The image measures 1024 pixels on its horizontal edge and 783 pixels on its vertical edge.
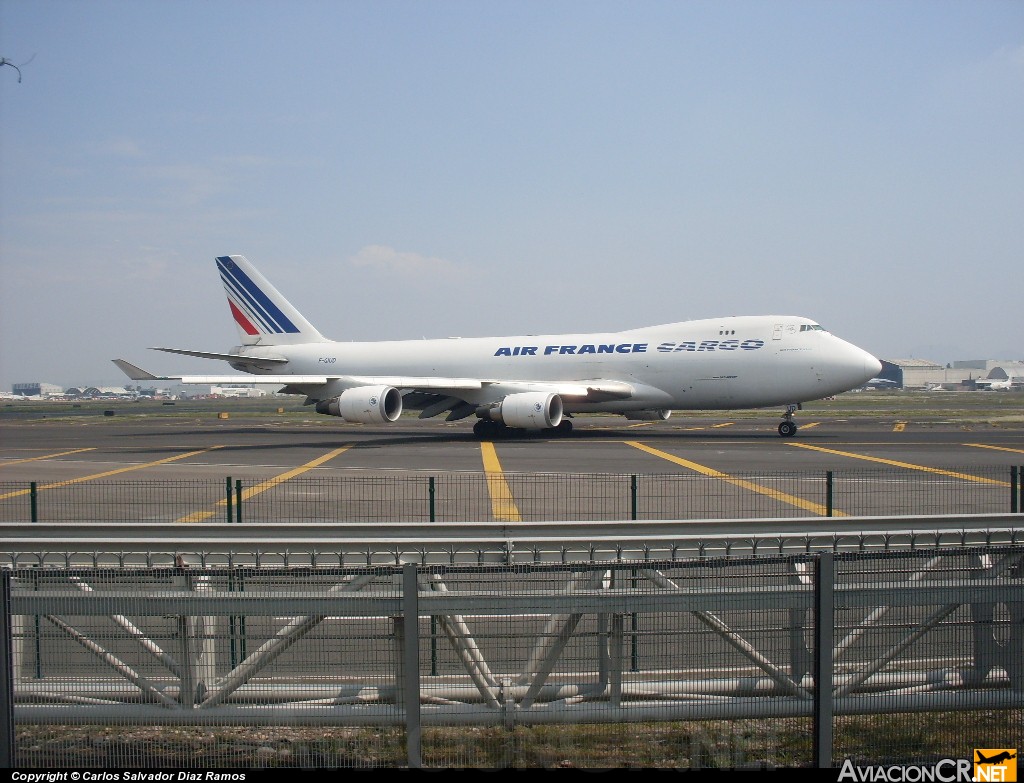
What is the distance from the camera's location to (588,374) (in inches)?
1443

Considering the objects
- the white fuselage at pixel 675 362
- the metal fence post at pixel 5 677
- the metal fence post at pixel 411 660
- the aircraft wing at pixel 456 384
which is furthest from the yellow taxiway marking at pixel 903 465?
the metal fence post at pixel 5 677

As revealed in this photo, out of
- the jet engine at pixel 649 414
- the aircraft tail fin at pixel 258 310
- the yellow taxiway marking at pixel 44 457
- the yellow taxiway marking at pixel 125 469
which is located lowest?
the yellow taxiway marking at pixel 44 457

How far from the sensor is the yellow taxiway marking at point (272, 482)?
49.3 feet

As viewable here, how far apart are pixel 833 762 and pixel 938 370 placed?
196 meters

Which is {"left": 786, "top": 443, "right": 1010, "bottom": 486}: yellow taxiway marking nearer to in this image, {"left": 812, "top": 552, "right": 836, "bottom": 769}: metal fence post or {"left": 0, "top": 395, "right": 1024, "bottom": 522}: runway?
{"left": 0, "top": 395, "right": 1024, "bottom": 522}: runway

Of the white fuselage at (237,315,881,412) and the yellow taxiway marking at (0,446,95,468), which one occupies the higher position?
the white fuselage at (237,315,881,412)

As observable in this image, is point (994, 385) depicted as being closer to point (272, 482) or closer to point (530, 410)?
point (530, 410)

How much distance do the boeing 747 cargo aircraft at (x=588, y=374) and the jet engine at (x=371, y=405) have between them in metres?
0.05

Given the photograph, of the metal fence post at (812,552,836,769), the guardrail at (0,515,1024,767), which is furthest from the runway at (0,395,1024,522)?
the metal fence post at (812,552,836,769)

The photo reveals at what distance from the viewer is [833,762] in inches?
204

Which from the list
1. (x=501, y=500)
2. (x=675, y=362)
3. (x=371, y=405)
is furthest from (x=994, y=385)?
(x=501, y=500)

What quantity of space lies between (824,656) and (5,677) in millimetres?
4403

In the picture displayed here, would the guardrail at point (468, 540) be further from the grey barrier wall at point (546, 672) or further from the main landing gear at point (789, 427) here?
the main landing gear at point (789, 427)

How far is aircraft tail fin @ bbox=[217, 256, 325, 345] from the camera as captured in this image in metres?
44.9
